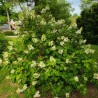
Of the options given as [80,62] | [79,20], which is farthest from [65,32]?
[79,20]

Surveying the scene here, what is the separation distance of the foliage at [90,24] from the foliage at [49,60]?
847 centimetres

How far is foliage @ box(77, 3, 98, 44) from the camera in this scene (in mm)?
15773

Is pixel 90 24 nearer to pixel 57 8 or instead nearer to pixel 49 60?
pixel 49 60

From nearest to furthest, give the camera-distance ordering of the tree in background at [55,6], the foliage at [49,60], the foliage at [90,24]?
the foliage at [49,60], the foliage at [90,24], the tree in background at [55,6]

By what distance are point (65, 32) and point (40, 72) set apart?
56.2 inches

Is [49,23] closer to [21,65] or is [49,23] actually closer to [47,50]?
[47,50]

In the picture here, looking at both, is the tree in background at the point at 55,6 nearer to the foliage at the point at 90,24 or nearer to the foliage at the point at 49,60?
the foliage at the point at 90,24

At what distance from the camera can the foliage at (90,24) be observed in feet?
51.8

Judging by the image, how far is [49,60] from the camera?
6.61 metres

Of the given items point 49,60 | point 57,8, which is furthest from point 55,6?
point 49,60

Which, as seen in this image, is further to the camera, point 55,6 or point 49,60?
point 55,6

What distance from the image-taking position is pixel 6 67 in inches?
279

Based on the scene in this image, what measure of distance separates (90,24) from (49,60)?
9667 millimetres

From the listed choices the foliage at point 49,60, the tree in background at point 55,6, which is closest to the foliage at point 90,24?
the foliage at point 49,60
